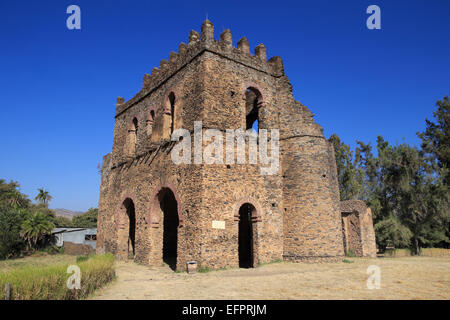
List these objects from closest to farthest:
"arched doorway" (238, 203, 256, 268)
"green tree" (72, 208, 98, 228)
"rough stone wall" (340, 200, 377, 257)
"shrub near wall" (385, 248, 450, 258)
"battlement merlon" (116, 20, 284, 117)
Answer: "battlement merlon" (116, 20, 284, 117), "arched doorway" (238, 203, 256, 268), "rough stone wall" (340, 200, 377, 257), "shrub near wall" (385, 248, 450, 258), "green tree" (72, 208, 98, 228)

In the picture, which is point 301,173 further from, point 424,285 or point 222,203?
point 424,285

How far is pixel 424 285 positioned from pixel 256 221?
6310mm

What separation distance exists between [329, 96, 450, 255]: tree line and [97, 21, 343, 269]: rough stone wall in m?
12.7

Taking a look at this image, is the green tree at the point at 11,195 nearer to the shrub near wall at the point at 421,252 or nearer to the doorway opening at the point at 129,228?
the doorway opening at the point at 129,228

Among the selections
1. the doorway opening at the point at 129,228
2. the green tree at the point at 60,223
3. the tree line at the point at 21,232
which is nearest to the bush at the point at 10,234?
the tree line at the point at 21,232

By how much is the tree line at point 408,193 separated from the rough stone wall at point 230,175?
12653 mm

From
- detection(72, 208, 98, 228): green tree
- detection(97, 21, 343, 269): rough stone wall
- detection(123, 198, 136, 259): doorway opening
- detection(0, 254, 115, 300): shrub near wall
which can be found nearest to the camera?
detection(0, 254, 115, 300): shrub near wall

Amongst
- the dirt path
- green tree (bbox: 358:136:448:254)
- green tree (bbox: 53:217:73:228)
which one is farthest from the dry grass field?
green tree (bbox: 358:136:448:254)

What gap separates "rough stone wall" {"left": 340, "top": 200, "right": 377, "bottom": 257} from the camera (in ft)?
57.8

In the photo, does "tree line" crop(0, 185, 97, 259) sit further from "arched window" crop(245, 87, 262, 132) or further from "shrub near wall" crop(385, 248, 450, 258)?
"shrub near wall" crop(385, 248, 450, 258)

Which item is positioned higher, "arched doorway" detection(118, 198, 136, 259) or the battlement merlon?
the battlement merlon

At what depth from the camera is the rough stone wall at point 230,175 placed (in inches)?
456

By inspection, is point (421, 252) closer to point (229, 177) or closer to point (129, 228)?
point (229, 177)
